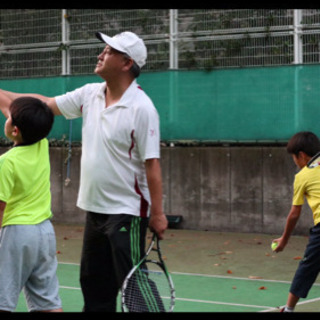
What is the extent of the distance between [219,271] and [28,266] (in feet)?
16.1

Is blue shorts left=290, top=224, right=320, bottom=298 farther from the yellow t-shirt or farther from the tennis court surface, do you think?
the tennis court surface

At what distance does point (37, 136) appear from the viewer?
5.20 m

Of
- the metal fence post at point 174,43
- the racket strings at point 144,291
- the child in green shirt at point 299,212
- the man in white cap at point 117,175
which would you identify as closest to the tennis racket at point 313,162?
the child in green shirt at point 299,212

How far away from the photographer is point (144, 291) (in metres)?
5.07

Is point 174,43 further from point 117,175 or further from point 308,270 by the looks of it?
point 117,175

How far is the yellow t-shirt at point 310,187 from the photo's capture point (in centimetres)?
686

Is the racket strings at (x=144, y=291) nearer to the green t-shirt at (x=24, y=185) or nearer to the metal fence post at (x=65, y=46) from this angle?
the green t-shirt at (x=24, y=185)

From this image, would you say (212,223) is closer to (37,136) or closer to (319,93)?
(319,93)

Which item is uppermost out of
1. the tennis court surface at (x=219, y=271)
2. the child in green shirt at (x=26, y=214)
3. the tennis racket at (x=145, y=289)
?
the child in green shirt at (x=26, y=214)

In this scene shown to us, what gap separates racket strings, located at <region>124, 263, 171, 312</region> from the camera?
502 centimetres

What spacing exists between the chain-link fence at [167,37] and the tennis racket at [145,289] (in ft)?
27.3

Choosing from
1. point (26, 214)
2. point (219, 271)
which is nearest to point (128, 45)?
point (26, 214)

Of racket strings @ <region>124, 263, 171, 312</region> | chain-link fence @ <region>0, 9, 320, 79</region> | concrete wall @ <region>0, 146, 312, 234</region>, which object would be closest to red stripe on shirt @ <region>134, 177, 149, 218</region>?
racket strings @ <region>124, 263, 171, 312</region>

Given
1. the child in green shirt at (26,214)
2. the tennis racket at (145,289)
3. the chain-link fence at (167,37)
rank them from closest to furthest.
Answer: the tennis racket at (145,289)
the child in green shirt at (26,214)
the chain-link fence at (167,37)
